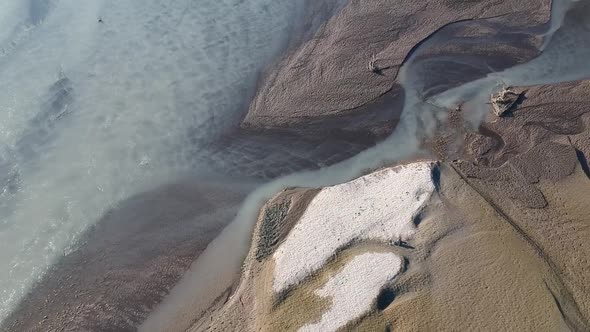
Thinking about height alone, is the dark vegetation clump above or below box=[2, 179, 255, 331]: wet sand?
below

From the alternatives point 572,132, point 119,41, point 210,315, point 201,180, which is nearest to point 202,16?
point 119,41

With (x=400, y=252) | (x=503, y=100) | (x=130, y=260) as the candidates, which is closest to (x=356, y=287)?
(x=400, y=252)

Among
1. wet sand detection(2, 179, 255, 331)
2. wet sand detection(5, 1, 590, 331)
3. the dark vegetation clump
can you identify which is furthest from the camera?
the dark vegetation clump

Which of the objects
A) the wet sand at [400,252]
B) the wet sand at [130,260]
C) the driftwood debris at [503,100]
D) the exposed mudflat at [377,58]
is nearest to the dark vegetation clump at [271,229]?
the wet sand at [400,252]

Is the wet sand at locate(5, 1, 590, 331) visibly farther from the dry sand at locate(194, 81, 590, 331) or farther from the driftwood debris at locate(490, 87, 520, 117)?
the driftwood debris at locate(490, 87, 520, 117)

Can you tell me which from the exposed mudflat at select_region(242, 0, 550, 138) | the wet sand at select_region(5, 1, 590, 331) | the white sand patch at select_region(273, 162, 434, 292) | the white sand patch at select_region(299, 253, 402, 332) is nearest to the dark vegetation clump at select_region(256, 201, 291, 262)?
the wet sand at select_region(5, 1, 590, 331)

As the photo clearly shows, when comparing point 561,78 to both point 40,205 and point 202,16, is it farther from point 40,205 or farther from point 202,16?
point 40,205

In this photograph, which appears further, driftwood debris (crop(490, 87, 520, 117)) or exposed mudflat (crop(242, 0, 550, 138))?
exposed mudflat (crop(242, 0, 550, 138))

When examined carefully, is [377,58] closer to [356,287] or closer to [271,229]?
[271,229]

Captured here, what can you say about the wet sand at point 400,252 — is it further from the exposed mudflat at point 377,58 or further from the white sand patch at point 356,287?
the white sand patch at point 356,287
